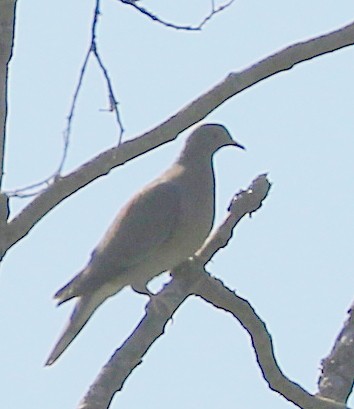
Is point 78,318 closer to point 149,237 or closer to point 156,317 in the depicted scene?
point 149,237

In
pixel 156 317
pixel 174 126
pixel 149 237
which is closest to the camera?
pixel 174 126

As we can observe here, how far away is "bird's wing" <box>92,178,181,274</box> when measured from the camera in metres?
6.35

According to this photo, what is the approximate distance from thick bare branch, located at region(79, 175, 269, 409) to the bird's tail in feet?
2.87

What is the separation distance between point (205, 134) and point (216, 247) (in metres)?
2.58

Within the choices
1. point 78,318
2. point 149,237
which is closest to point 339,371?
point 78,318

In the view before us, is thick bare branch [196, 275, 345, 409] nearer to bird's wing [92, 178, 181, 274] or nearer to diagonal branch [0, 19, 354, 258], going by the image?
diagonal branch [0, 19, 354, 258]

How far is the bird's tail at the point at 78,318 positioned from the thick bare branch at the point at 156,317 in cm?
88

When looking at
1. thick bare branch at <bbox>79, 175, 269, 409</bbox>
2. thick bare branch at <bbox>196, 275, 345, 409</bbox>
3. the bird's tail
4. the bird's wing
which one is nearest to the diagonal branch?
thick bare branch at <bbox>79, 175, 269, 409</bbox>

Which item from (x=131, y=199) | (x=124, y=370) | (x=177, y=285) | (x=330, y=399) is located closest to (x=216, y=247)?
(x=177, y=285)

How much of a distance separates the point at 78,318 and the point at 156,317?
6.69ft

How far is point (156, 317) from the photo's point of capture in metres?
3.98

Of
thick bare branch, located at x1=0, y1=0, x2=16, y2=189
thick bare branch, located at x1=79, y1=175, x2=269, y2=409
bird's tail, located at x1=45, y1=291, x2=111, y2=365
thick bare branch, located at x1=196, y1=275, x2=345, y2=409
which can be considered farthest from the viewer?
bird's tail, located at x1=45, y1=291, x2=111, y2=365

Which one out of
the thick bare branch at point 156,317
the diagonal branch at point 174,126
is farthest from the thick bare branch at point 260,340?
the diagonal branch at point 174,126

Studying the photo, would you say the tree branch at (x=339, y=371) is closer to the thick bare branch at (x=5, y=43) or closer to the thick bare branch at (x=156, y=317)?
the thick bare branch at (x=156, y=317)
